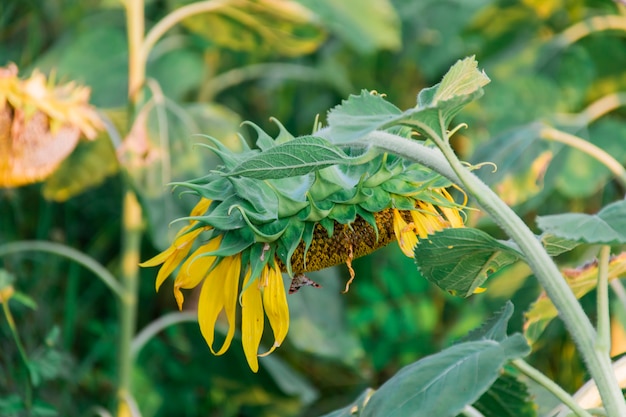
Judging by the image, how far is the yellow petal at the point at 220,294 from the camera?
19.4 inches

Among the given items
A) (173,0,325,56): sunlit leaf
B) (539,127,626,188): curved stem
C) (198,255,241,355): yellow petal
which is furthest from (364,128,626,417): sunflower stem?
(173,0,325,56): sunlit leaf

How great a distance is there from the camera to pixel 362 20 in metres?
1.30

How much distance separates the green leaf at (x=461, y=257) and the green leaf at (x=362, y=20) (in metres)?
0.78

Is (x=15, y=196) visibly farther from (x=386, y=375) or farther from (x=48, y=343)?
(x=386, y=375)

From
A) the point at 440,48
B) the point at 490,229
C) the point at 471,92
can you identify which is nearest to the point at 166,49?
the point at 440,48

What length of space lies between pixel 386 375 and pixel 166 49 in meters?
0.66

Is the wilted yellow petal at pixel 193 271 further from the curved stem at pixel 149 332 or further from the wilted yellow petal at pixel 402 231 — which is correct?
the curved stem at pixel 149 332

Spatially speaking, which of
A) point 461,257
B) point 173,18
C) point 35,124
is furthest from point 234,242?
point 173,18

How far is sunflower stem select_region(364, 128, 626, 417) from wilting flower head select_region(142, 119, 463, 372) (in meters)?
0.03

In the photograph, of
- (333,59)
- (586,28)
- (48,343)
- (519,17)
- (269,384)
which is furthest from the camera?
(333,59)

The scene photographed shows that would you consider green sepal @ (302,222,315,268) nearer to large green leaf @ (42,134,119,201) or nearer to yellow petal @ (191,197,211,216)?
yellow petal @ (191,197,211,216)

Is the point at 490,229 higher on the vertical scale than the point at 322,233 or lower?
lower

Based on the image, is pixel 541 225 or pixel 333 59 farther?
pixel 333 59

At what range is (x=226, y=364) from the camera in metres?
1.33
